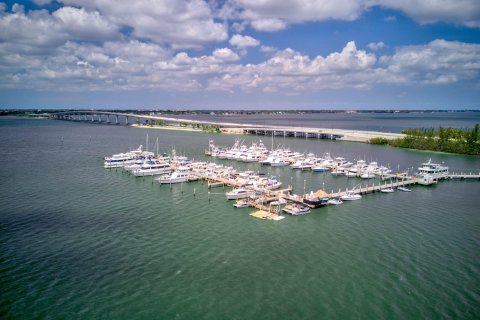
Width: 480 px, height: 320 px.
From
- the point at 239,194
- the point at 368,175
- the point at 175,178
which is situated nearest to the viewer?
the point at 239,194

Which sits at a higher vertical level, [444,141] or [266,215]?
[444,141]

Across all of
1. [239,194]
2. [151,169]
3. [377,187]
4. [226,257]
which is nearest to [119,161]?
[151,169]

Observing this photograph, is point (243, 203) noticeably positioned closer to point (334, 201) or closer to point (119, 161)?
point (334, 201)

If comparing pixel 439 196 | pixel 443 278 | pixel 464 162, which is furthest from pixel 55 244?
pixel 464 162

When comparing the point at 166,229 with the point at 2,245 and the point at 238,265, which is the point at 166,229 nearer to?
the point at 238,265

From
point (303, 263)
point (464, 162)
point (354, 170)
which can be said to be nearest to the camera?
point (303, 263)

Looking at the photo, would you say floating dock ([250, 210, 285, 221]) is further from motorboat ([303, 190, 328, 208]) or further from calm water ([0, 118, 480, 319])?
motorboat ([303, 190, 328, 208])

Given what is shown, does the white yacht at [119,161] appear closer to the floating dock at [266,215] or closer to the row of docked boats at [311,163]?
the row of docked boats at [311,163]
